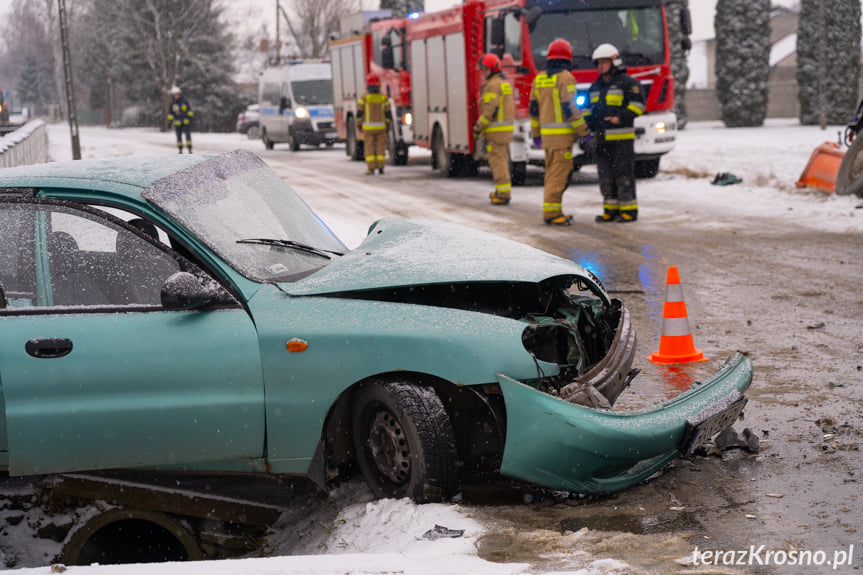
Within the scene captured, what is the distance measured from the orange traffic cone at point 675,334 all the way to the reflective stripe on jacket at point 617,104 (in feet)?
20.6

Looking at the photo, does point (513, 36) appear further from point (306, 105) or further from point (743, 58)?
point (743, 58)

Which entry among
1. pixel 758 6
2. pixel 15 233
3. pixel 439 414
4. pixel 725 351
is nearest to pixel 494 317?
pixel 439 414

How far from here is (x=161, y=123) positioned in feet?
202

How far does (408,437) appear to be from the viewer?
410 cm

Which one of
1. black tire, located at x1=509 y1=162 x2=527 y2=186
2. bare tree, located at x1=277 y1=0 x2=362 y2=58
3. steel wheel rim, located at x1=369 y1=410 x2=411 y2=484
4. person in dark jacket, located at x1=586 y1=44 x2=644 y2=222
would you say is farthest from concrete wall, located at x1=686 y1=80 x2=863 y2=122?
steel wheel rim, located at x1=369 y1=410 x2=411 y2=484

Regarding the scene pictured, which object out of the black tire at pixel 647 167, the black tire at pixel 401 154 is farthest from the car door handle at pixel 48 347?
the black tire at pixel 401 154

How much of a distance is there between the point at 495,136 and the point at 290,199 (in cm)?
1076

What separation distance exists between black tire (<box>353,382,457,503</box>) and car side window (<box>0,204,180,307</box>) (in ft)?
3.17

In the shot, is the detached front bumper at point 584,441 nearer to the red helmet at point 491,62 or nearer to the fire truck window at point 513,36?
the red helmet at point 491,62

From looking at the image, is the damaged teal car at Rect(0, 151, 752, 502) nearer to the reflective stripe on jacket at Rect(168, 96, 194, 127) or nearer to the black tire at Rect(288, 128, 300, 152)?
the reflective stripe on jacket at Rect(168, 96, 194, 127)

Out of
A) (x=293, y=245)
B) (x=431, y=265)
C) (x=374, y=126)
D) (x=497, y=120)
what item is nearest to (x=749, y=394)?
(x=431, y=265)

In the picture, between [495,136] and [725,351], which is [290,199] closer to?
[725,351]

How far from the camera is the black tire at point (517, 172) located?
18.9m

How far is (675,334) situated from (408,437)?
3.00 meters
